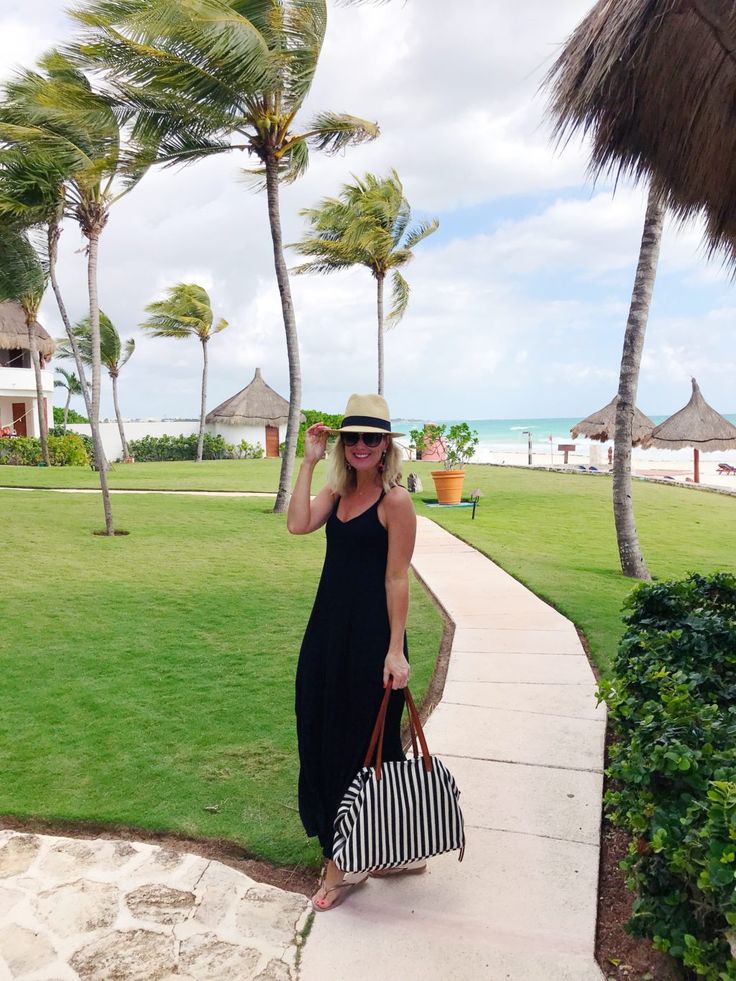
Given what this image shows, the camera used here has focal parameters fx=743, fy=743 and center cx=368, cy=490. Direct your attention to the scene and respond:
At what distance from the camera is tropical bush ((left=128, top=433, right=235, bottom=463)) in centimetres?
3788

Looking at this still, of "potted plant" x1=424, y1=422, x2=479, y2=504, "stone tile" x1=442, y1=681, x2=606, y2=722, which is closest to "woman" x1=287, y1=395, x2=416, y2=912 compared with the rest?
"stone tile" x1=442, y1=681, x2=606, y2=722

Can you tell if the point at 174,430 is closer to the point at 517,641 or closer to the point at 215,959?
the point at 517,641

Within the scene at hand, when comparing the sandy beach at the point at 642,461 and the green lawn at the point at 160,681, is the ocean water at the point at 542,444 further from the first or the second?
the green lawn at the point at 160,681

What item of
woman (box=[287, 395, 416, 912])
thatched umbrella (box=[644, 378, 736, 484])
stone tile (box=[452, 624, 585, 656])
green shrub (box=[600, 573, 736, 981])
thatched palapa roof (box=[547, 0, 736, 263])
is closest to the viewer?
green shrub (box=[600, 573, 736, 981])

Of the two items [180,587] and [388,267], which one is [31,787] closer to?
[180,587]

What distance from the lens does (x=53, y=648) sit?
6.21 metres

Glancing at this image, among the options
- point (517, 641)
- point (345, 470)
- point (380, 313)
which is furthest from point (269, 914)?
point (380, 313)

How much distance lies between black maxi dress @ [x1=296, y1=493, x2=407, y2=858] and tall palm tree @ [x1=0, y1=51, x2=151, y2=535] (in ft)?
29.6

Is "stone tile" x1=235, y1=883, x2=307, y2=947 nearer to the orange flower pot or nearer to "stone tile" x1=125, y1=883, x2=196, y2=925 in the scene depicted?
"stone tile" x1=125, y1=883, x2=196, y2=925

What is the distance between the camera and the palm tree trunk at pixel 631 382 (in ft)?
29.1

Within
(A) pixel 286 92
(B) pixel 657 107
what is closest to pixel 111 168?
(A) pixel 286 92

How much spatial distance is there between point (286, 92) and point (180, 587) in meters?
9.30

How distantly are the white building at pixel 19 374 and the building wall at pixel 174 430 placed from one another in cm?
434

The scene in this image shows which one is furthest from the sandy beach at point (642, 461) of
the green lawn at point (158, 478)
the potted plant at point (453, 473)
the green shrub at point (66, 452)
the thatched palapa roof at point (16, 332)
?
the thatched palapa roof at point (16, 332)
